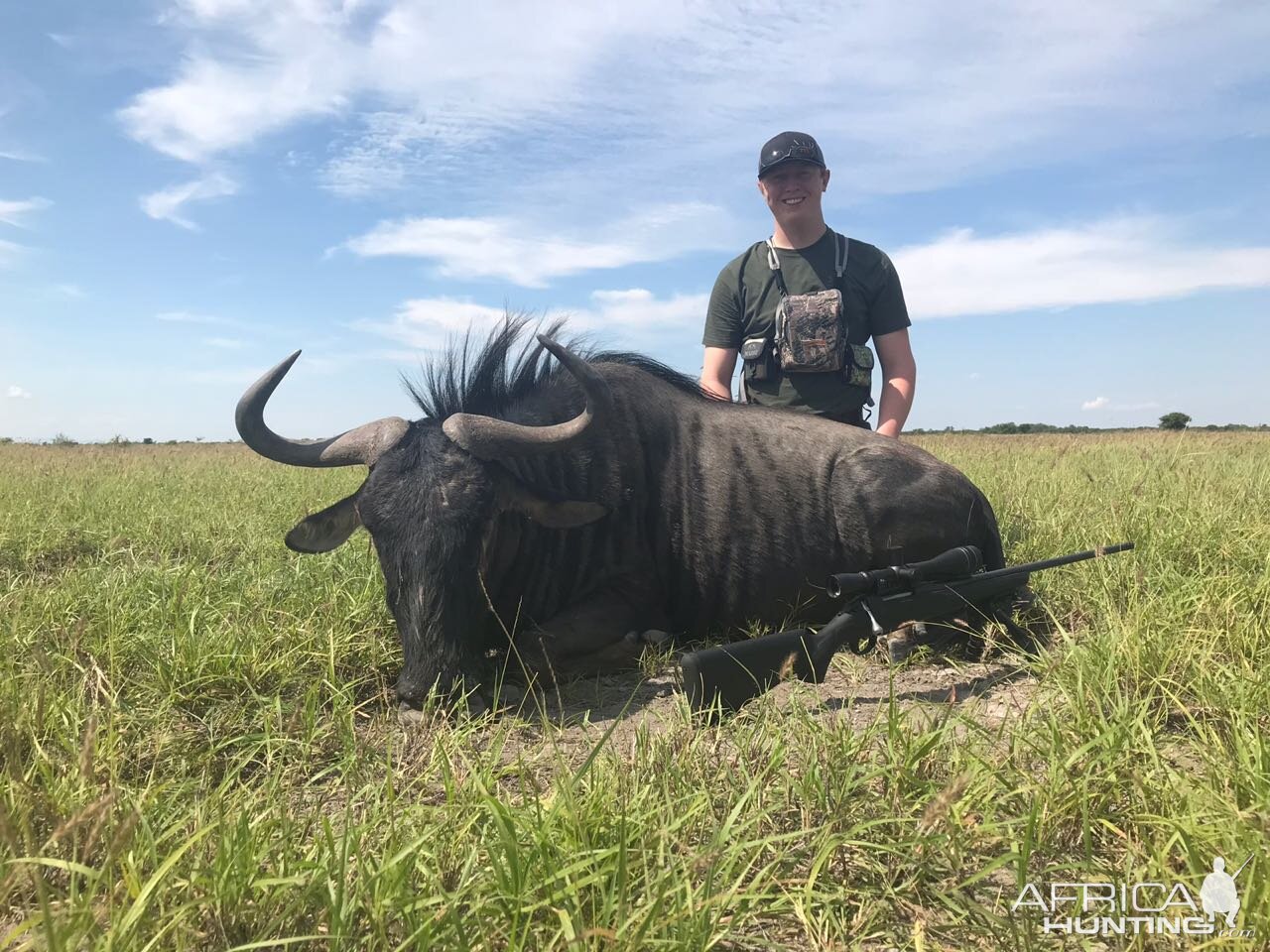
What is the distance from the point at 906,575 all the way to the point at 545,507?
5.10 ft

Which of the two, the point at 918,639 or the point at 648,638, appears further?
the point at 648,638

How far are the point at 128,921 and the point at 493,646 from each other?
2316 millimetres

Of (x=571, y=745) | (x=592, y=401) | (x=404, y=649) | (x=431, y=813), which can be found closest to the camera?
(x=431, y=813)

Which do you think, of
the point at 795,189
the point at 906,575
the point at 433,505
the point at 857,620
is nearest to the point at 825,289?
the point at 795,189

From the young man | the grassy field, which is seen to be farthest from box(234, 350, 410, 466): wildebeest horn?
the young man

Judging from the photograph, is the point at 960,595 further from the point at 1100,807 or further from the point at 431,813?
the point at 431,813

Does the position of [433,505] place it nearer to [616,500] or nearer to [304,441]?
[616,500]

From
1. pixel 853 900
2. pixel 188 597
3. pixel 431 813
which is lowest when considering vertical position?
pixel 853 900

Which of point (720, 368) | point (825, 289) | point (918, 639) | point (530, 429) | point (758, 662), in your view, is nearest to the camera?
point (758, 662)

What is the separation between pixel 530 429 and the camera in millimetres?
3461

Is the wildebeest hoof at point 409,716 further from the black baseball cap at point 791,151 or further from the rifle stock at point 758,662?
the black baseball cap at point 791,151

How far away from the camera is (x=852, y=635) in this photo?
2979 mm

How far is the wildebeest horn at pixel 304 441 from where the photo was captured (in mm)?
3461

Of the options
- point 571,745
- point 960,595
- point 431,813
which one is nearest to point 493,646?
Result: point 571,745
